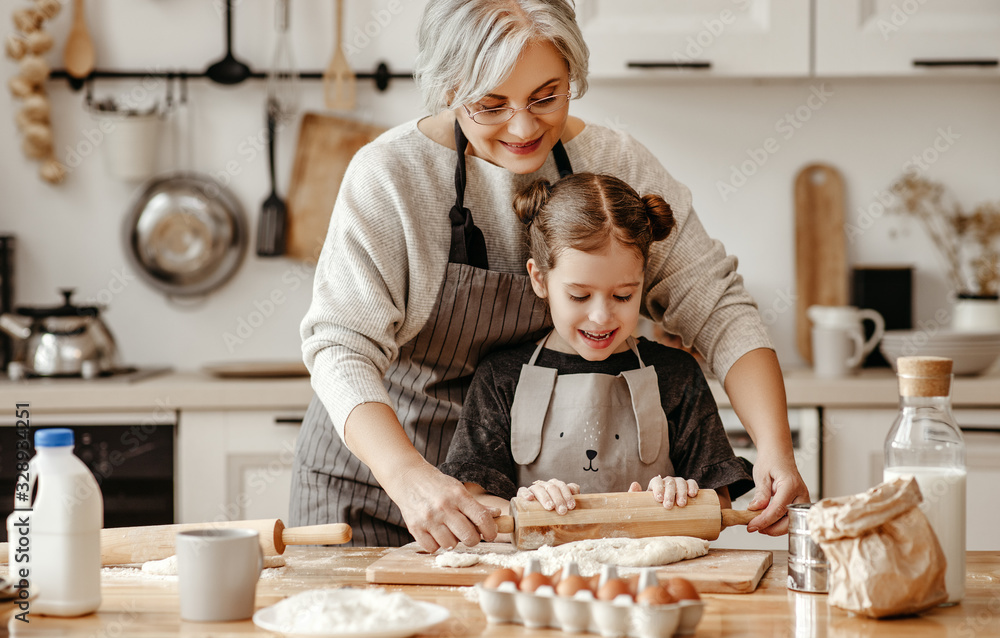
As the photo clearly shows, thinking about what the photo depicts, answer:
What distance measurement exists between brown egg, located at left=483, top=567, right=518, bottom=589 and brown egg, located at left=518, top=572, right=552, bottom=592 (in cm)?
1

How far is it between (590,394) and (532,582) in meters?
0.52

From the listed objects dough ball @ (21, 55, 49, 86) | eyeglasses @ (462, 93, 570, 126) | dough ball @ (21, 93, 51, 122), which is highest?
dough ball @ (21, 55, 49, 86)

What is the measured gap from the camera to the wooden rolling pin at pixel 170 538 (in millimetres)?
1063

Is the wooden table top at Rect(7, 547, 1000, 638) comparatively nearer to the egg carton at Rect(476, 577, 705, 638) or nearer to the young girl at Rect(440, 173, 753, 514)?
the egg carton at Rect(476, 577, 705, 638)

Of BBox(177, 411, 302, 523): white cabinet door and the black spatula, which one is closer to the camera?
BBox(177, 411, 302, 523): white cabinet door

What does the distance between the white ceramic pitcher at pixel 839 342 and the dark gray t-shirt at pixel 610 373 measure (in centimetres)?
112

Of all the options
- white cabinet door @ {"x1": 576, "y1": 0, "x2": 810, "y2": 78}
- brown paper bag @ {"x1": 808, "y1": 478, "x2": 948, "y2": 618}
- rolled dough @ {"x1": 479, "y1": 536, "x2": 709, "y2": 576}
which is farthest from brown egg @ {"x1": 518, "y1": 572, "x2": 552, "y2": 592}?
white cabinet door @ {"x1": 576, "y1": 0, "x2": 810, "y2": 78}

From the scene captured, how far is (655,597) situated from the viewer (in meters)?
0.80

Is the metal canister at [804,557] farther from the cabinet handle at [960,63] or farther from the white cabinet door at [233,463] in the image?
the cabinet handle at [960,63]

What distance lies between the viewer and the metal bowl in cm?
273

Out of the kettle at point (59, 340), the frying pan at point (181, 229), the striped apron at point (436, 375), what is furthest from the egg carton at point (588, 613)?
the frying pan at point (181, 229)

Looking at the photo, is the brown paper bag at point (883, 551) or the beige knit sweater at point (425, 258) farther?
the beige knit sweater at point (425, 258)

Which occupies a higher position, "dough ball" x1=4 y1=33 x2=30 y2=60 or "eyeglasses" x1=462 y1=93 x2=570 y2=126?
"dough ball" x1=4 y1=33 x2=30 y2=60

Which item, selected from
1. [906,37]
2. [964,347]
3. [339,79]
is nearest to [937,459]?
[964,347]
